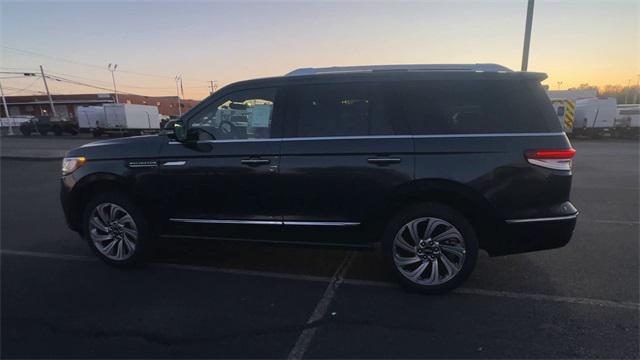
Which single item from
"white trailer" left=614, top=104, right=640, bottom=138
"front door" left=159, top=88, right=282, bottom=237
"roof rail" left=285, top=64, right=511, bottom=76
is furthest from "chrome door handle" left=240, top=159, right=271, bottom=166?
"white trailer" left=614, top=104, right=640, bottom=138

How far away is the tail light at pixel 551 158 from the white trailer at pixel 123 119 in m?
36.8

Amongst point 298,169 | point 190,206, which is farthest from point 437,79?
point 190,206

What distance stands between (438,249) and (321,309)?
46.5 inches

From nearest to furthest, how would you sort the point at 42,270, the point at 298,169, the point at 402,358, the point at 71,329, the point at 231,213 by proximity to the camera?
the point at 402,358
the point at 71,329
the point at 298,169
the point at 231,213
the point at 42,270

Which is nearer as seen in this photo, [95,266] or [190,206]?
[190,206]

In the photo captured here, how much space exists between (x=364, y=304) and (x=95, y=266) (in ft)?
10.0

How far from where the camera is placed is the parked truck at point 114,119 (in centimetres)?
3531

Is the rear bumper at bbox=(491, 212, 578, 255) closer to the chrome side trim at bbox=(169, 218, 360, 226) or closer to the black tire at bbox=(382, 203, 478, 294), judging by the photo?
the black tire at bbox=(382, 203, 478, 294)

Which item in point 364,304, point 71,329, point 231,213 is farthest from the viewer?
point 231,213

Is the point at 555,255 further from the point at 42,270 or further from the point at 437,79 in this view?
the point at 42,270

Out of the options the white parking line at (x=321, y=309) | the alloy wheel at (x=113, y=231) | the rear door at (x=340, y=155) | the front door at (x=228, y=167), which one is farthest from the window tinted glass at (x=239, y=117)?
the white parking line at (x=321, y=309)

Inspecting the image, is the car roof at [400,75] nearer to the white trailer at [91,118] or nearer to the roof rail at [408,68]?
the roof rail at [408,68]

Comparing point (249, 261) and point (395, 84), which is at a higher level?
point (395, 84)

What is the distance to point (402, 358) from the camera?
2902 millimetres
